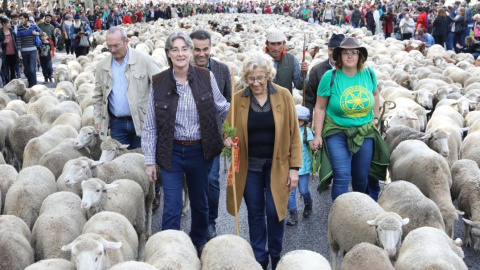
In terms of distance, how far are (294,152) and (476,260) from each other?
235 cm

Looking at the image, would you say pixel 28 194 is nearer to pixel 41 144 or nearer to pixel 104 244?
pixel 41 144

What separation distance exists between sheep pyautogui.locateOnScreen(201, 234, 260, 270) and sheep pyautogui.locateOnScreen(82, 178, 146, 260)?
1.30 meters

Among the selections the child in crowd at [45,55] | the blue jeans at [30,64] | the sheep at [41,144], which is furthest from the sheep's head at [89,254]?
the child in crowd at [45,55]

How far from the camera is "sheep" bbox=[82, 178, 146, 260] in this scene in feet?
17.8

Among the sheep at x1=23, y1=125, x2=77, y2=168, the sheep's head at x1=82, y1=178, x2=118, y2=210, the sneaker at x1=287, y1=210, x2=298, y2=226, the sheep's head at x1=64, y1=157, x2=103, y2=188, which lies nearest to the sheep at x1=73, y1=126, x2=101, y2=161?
the sheep at x1=23, y1=125, x2=77, y2=168

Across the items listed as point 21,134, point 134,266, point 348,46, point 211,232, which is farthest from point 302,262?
point 21,134

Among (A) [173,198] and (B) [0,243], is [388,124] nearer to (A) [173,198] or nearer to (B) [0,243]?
(A) [173,198]

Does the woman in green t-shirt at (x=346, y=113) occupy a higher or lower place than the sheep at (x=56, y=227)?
higher

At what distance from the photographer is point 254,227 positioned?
473 cm

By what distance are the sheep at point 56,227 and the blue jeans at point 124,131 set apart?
3.10ft

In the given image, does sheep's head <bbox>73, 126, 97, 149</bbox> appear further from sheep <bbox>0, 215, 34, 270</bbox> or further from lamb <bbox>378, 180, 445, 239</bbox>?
lamb <bbox>378, 180, 445, 239</bbox>

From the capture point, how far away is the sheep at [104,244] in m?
4.18

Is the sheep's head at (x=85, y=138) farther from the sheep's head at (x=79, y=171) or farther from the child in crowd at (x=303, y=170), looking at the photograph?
the child in crowd at (x=303, y=170)

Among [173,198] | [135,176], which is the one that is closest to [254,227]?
[173,198]
